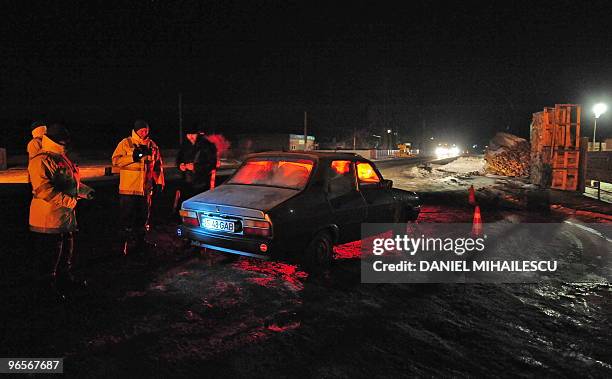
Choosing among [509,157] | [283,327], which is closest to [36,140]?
[283,327]

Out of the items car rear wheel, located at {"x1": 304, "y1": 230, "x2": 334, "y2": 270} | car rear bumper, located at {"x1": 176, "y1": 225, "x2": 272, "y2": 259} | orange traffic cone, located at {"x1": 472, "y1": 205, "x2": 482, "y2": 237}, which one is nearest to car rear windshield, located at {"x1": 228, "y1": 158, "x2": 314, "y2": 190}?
car rear wheel, located at {"x1": 304, "y1": 230, "x2": 334, "y2": 270}

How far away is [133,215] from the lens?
21.2ft

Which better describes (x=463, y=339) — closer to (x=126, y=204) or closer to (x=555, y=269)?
(x=555, y=269)

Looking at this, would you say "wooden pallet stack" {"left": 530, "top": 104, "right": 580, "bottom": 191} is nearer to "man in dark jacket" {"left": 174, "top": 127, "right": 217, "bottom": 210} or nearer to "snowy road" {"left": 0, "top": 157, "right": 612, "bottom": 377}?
"snowy road" {"left": 0, "top": 157, "right": 612, "bottom": 377}

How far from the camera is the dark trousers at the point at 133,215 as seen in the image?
21.0 feet

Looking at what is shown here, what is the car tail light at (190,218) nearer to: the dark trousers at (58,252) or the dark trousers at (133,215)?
the dark trousers at (133,215)

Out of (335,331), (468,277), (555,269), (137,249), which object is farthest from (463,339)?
(137,249)

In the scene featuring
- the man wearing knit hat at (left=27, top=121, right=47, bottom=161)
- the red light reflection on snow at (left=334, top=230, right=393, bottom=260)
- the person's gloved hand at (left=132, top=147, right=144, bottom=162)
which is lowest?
the red light reflection on snow at (left=334, top=230, right=393, bottom=260)

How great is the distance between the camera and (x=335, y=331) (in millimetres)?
3967

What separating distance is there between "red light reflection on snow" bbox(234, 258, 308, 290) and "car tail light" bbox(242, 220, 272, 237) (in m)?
0.64

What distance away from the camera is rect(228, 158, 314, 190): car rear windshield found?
605 centimetres

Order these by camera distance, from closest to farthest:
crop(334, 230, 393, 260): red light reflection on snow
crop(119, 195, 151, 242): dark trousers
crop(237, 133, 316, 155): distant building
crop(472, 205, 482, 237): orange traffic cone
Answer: crop(119, 195, 151, 242): dark trousers
crop(334, 230, 393, 260): red light reflection on snow
crop(472, 205, 482, 237): orange traffic cone
crop(237, 133, 316, 155): distant building

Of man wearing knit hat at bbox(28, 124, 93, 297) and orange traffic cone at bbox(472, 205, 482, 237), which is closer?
man wearing knit hat at bbox(28, 124, 93, 297)

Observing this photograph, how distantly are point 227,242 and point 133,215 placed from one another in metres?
1.92
